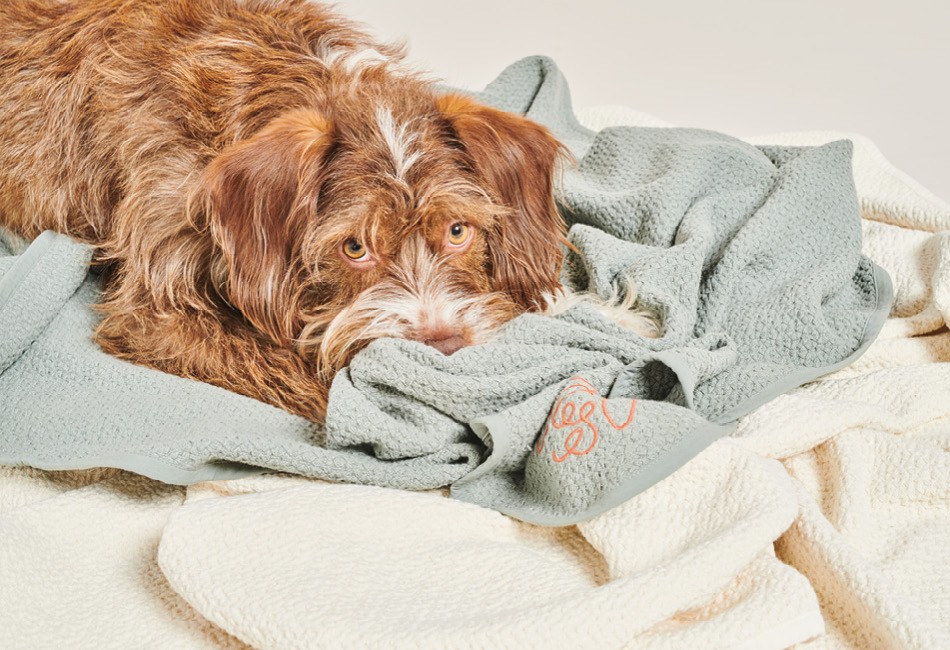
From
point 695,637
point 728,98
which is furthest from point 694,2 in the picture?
point 695,637

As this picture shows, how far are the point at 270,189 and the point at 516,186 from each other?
0.61 meters

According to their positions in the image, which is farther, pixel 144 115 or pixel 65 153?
pixel 65 153

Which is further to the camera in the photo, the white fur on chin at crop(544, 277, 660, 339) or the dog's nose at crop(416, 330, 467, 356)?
the white fur on chin at crop(544, 277, 660, 339)

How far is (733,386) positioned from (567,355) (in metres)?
0.38

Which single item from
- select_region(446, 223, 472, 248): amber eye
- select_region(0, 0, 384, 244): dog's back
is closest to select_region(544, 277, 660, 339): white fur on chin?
select_region(446, 223, 472, 248): amber eye

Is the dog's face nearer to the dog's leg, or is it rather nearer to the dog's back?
the dog's leg

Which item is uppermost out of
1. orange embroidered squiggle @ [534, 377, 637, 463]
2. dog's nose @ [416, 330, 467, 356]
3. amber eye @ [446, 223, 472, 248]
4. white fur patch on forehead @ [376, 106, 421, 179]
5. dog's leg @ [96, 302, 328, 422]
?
white fur patch on forehead @ [376, 106, 421, 179]

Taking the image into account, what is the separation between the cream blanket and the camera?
1650mm

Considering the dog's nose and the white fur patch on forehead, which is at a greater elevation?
the white fur patch on forehead

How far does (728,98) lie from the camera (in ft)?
15.1

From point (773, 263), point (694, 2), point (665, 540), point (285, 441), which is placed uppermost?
point (694, 2)

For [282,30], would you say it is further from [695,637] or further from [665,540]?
[695,637]

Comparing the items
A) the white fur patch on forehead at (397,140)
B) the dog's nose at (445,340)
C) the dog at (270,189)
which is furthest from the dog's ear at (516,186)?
the dog's nose at (445,340)

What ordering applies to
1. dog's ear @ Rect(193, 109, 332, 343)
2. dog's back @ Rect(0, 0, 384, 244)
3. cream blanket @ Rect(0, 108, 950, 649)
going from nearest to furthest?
cream blanket @ Rect(0, 108, 950, 649) → dog's ear @ Rect(193, 109, 332, 343) → dog's back @ Rect(0, 0, 384, 244)
